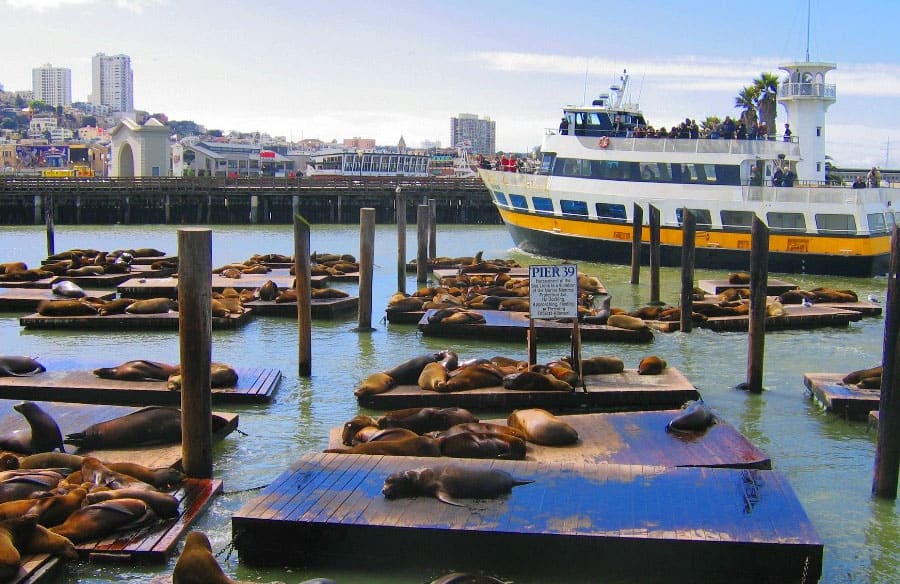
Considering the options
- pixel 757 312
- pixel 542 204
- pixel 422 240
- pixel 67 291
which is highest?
pixel 542 204

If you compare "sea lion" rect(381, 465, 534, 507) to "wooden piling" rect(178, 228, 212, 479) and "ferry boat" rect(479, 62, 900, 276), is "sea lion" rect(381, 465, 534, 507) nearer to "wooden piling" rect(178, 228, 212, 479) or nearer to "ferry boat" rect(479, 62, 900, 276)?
"wooden piling" rect(178, 228, 212, 479)

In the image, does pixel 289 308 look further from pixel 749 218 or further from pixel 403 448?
pixel 749 218

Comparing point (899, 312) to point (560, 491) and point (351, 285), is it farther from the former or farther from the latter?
point (351, 285)

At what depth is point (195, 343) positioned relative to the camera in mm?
7254

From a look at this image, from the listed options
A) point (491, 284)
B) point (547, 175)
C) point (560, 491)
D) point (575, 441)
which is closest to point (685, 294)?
point (491, 284)

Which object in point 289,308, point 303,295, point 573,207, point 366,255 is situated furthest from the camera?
point 573,207

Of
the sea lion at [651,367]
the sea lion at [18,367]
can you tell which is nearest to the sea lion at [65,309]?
the sea lion at [18,367]

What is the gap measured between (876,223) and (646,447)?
20.7 m

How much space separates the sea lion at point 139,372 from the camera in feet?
33.7

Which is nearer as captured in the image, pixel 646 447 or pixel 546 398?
pixel 646 447

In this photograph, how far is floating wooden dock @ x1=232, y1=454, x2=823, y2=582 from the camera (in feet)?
19.3

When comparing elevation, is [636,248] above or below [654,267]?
above

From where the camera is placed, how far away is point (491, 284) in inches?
776

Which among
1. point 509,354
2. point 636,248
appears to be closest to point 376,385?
point 509,354
